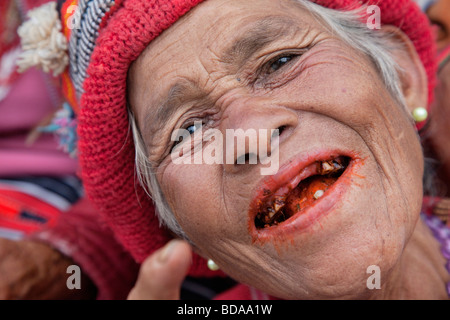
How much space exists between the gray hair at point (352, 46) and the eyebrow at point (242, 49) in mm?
155

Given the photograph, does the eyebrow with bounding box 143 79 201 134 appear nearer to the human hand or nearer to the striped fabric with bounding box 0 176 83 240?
the human hand

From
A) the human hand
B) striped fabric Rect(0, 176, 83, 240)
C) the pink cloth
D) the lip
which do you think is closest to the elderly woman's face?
the lip

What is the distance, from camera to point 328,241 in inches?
45.7

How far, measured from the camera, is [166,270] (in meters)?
1.01

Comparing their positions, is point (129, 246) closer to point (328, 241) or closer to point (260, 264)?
point (260, 264)

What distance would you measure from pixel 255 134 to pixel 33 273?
4.29 ft

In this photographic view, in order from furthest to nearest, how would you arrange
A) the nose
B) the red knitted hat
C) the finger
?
the red knitted hat
the nose
the finger

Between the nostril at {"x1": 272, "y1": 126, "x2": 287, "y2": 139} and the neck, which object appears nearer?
the nostril at {"x1": 272, "y1": 126, "x2": 287, "y2": 139}

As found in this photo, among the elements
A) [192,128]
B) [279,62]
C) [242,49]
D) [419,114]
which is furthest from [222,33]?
[419,114]

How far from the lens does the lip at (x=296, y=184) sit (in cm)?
116

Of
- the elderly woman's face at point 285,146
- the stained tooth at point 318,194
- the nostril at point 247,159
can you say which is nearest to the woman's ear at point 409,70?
the elderly woman's face at point 285,146

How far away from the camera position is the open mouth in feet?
3.95

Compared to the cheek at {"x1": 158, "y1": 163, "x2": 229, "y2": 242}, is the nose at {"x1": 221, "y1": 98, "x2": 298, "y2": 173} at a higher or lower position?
higher

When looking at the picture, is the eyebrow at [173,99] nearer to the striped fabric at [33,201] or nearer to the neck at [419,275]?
the neck at [419,275]
